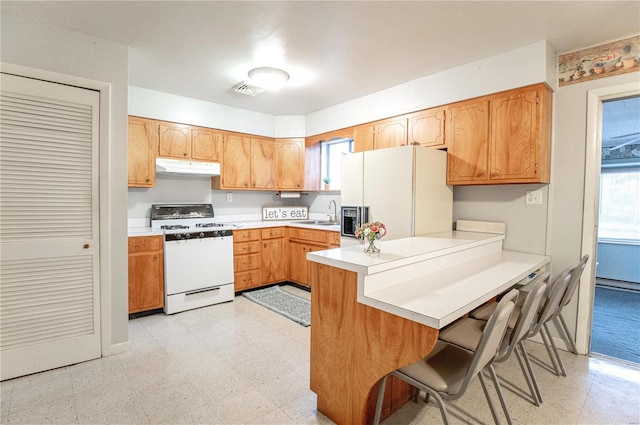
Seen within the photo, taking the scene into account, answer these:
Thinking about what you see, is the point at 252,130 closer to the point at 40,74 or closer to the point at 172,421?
the point at 40,74

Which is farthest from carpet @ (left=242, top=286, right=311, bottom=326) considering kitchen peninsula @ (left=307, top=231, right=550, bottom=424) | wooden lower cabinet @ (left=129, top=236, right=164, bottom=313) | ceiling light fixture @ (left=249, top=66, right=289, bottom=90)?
ceiling light fixture @ (left=249, top=66, right=289, bottom=90)

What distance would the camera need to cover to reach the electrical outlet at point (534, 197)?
2766mm

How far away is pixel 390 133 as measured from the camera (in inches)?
138

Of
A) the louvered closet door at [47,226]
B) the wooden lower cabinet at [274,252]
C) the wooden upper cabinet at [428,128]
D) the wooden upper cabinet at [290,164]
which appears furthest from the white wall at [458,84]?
the louvered closet door at [47,226]

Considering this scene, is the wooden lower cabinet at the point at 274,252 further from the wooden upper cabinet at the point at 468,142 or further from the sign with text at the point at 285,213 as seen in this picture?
the wooden upper cabinet at the point at 468,142

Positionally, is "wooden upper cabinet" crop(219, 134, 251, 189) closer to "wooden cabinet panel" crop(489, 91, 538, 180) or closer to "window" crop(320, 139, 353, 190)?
"window" crop(320, 139, 353, 190)

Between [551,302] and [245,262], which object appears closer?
[551,302]

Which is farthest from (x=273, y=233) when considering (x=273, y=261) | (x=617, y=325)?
(x=617, y=325)

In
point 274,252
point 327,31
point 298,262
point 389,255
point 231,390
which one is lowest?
point 231,390

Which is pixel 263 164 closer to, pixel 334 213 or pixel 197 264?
pixel 334 213

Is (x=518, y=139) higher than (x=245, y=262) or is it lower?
higher

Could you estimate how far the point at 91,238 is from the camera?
2410 millimetres

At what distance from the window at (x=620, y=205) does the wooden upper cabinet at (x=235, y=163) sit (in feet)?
17.6

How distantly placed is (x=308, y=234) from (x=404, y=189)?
1657mm
